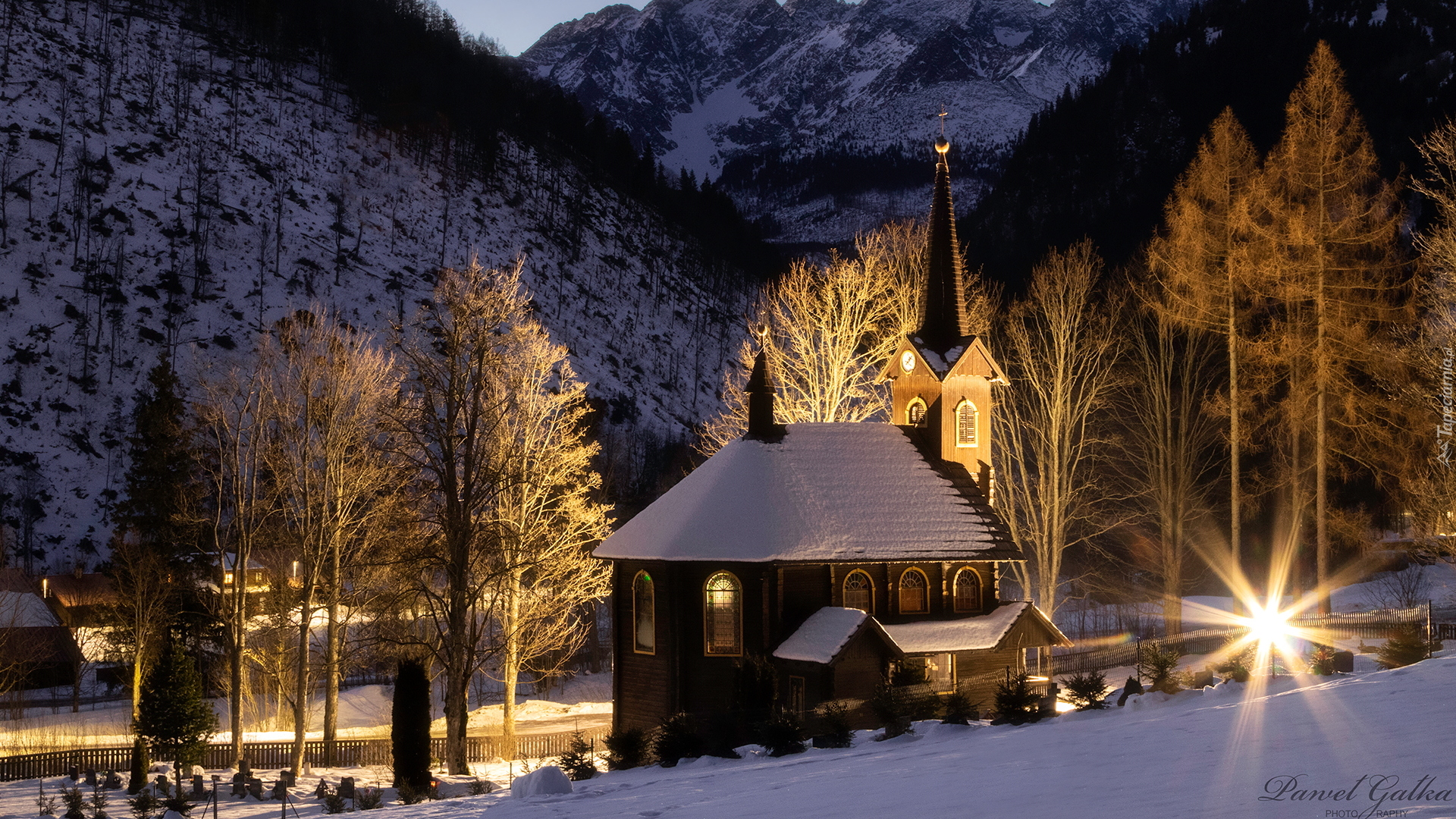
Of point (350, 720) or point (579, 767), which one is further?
point (350, 720)

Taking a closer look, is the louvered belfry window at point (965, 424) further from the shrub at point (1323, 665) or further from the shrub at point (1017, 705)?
the shrub at point (1017, 705)

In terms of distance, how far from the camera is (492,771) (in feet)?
94.0

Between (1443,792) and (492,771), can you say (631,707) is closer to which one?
(492,771)

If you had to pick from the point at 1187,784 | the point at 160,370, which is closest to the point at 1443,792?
the point at 1187,784

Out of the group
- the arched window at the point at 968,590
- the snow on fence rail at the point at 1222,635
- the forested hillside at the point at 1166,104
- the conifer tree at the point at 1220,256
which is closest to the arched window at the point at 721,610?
the arched window at the point at 968,590

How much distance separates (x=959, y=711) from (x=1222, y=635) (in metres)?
18.0

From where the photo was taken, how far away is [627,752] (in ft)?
74.0

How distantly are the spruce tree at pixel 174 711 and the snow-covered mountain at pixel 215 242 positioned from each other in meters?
44.3

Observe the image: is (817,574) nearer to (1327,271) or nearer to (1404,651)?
(1404,651)

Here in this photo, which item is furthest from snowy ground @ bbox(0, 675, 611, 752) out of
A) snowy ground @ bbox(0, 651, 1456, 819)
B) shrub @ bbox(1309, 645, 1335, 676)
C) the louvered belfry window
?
shrub @ bbox(1309, 645, 1335, 676)

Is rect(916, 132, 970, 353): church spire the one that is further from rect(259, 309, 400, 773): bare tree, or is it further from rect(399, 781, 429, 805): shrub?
rect(399, 781, 429, 805): shrub

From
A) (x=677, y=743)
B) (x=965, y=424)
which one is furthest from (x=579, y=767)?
(x=965, y=424)

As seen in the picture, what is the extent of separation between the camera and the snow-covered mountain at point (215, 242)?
259 ft

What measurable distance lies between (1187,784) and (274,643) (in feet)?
117
